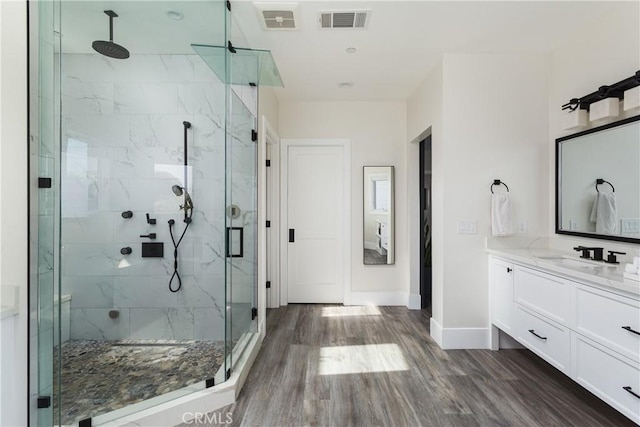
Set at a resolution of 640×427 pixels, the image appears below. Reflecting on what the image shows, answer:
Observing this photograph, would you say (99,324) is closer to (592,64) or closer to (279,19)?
(279,19)

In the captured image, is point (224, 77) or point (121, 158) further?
point (121, 158)

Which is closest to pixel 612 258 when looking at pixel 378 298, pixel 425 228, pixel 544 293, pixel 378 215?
pixel 544 293

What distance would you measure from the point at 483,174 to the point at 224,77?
237cm

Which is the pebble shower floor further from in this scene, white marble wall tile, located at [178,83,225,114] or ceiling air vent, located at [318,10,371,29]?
ceiling air vent, located at [318,10,371,29]

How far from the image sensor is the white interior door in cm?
398

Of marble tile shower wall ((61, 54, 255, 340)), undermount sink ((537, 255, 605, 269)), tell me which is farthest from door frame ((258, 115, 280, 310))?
undermount sink ((537, 255, 605, 269))

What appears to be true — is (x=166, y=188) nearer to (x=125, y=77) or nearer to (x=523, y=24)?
(x=125, y=77)

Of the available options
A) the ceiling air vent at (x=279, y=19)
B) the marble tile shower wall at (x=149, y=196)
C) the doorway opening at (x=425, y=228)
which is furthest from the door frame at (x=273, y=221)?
the doorway opening at (x=425, y=228)

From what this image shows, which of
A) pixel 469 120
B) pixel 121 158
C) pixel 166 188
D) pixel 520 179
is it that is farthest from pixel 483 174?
pixel 121 158

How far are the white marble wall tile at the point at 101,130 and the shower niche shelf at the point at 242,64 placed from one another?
83cm

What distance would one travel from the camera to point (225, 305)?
7.24ft

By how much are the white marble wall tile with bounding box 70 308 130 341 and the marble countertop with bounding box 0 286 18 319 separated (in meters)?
0.96

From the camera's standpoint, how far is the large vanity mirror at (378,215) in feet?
12.9

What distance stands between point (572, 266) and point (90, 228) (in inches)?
131
